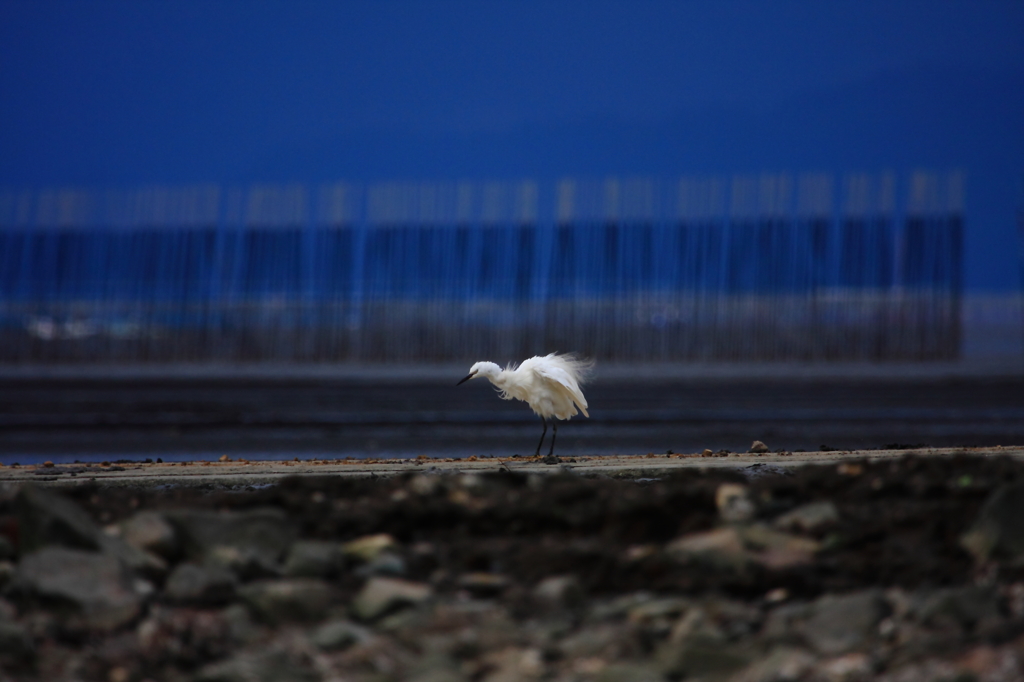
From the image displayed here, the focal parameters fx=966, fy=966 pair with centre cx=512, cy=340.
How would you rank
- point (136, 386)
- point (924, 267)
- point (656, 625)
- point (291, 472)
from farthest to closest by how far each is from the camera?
1. point (924, 267)
2. point (136, 386)
3. point (291, 472)
4. point (656, 625)

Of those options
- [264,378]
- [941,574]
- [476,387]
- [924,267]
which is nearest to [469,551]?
[941,574]

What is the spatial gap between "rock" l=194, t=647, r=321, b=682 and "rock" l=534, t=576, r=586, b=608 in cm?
96

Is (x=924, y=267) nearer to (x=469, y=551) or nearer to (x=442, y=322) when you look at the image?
(x=442, y=322)

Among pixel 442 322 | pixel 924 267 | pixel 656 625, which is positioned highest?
pixel 924 267

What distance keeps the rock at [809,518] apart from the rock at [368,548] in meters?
1.78

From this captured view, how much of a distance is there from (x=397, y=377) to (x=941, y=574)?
718 inches

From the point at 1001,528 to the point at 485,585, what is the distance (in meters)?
2.15

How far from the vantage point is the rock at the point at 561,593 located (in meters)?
3.96

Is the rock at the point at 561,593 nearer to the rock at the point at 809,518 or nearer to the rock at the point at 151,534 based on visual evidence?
the rock at the point at 809,518

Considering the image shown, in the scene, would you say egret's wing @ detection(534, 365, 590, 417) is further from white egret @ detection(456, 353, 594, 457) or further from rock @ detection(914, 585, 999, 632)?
rock @ detection(914, 585, 999, 632)

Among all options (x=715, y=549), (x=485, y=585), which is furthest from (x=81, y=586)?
(x=715, y=549)

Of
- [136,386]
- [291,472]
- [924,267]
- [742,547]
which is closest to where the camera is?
[742,547]

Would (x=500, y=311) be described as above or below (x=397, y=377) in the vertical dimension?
above

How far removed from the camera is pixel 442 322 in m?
24.2
